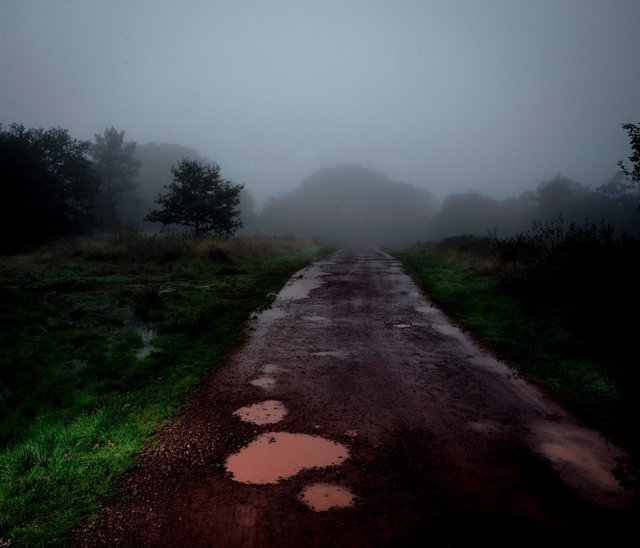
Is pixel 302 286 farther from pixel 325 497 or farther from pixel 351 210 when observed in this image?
pixel 351 210

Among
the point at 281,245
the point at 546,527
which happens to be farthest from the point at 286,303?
the point at 281,245

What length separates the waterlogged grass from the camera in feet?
17.8

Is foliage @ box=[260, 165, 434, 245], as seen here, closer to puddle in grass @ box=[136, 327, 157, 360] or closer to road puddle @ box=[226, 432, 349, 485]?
puddle in grass @ box=[136, 327, 157, 360]

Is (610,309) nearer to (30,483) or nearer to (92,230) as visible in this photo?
(30,483)

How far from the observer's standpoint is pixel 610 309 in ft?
25.5

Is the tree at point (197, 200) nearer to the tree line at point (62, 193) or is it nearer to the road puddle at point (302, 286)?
the tree line at point (62, 193)

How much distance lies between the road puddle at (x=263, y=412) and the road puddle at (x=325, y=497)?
1419mm

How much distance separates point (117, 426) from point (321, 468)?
2593 mm

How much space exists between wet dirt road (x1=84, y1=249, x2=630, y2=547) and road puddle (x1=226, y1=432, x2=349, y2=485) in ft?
0.06

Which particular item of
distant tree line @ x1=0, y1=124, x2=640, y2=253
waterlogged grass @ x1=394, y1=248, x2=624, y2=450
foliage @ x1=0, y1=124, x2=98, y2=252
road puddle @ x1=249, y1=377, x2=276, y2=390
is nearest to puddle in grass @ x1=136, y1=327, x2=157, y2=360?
road puddle @ x1=249, y1=377, x2=276, y2=390

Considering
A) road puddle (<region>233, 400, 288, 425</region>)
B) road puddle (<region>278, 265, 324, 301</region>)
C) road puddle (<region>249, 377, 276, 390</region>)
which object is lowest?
road puddle (<region>233, 400, 288, 425</region>)

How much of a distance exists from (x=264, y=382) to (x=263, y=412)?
99 cm

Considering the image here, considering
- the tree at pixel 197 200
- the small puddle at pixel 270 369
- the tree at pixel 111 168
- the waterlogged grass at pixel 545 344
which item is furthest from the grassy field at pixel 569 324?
the tree at pixel 111 168

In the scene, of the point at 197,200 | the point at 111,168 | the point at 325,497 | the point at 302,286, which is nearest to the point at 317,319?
the point at 302,286
